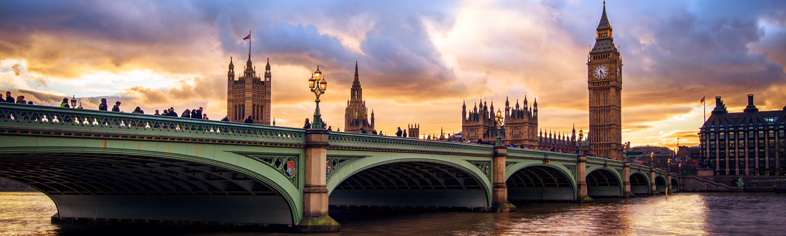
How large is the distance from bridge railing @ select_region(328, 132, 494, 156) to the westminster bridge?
0.06 metres

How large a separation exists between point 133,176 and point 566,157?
42163 mm

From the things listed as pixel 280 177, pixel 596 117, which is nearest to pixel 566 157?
pixel 280 177

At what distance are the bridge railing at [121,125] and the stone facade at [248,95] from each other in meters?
166

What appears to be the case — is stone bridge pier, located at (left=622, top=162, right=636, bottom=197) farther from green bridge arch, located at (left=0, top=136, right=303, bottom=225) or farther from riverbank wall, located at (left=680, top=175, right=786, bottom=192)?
green bridge arch, located at (left=0, top=136, right=303, bottom=225)

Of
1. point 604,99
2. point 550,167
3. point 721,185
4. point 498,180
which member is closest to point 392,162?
point 498,180

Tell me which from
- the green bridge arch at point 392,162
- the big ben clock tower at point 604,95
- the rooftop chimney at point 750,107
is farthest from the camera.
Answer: the rooftop chimney at point 750,107

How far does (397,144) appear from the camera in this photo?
120 ft

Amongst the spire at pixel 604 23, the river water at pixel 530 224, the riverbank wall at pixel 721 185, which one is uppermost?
the spire at pixel 604 23

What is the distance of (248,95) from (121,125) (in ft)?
562

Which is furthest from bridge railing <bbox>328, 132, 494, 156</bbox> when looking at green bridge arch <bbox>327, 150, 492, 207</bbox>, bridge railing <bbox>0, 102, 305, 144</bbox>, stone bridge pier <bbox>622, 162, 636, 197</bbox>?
stone bridge pier <bbox>622, 162, 636, 197</bbox>

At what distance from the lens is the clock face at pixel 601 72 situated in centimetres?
16012

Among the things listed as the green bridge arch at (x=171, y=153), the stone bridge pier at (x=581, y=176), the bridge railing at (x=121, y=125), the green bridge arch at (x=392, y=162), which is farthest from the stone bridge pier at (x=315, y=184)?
the stone bridge pier at (x=581, y=176)

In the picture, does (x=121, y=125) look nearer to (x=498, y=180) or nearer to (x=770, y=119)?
(x=498, y=180)

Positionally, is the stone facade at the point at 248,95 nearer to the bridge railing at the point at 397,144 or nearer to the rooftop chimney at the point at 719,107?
the rooftop chimney at the point at 719,107
